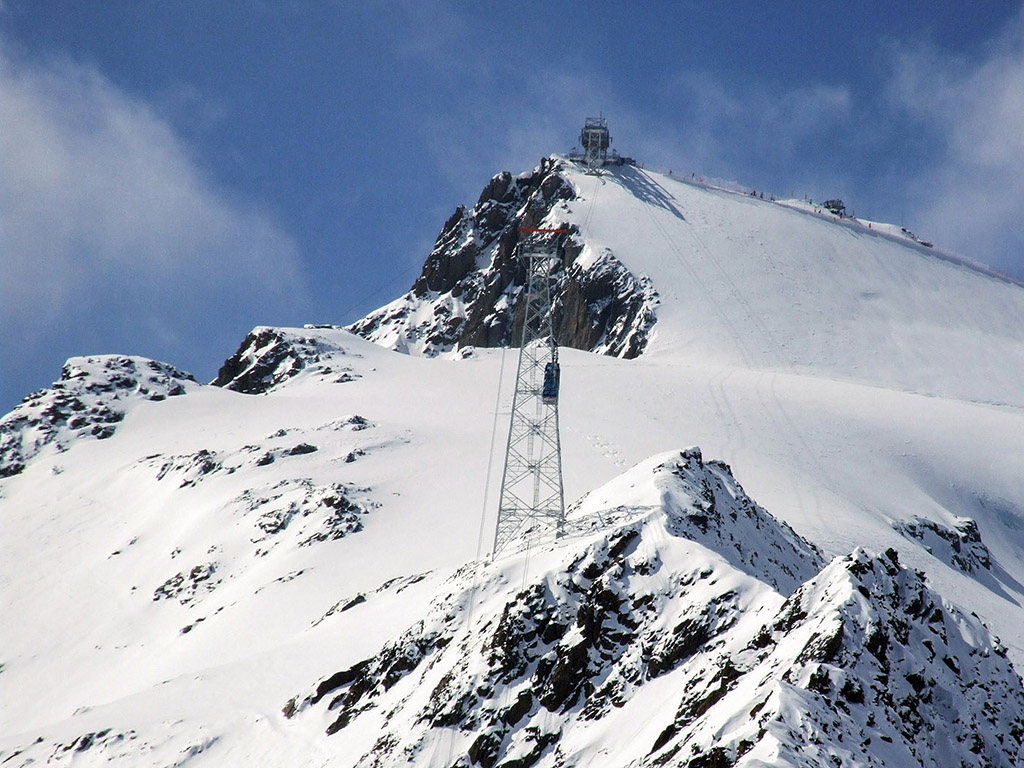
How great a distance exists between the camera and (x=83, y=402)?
111m

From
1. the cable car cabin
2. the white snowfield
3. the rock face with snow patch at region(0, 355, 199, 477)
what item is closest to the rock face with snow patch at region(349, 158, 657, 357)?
the white snowfield

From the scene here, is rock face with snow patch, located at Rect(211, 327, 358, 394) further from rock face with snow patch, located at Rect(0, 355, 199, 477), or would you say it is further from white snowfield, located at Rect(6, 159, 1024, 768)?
rock face with snow patch, located at Rect(0, 355, 199, 477)

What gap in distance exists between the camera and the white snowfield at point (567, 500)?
82.2 ft

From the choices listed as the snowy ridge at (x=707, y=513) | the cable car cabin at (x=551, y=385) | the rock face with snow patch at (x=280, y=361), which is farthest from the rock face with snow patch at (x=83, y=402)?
the snowy ridge at (x=707, y=513)

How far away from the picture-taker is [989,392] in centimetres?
9294

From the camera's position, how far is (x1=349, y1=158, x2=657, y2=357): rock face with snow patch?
A: 118 meters

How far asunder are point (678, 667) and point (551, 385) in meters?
15.5

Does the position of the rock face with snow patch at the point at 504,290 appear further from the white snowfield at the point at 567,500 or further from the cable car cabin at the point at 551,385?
the cable car cabin at the point at 551,385

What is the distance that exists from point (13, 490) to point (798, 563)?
8819 centimetres

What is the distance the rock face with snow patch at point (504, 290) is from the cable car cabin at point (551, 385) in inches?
2696

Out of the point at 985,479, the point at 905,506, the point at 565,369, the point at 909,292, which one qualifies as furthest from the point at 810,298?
the point at 905,506

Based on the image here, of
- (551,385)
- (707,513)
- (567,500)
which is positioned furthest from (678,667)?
(567,500)

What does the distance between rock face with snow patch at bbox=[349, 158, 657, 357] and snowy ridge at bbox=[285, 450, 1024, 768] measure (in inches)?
2991

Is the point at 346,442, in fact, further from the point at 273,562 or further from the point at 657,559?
the point at 657,559
